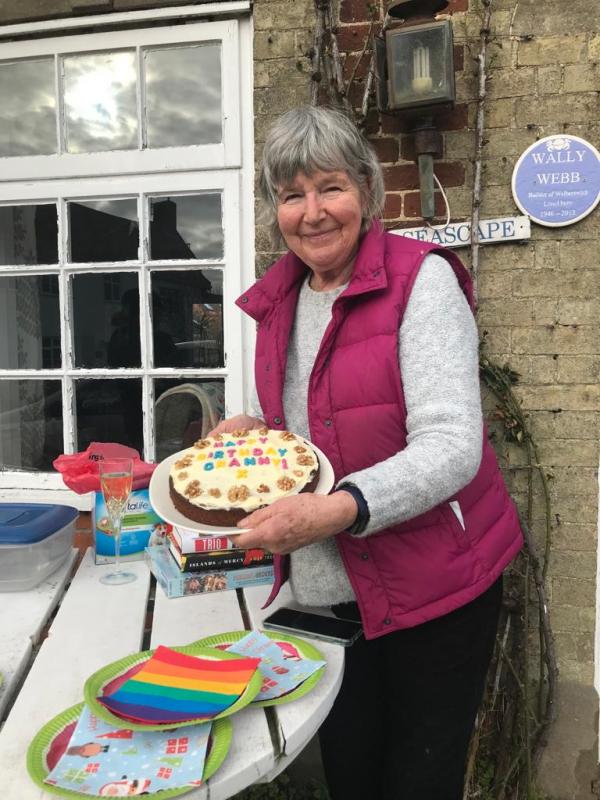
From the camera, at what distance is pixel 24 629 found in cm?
139

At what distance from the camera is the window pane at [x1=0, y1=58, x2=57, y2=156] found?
8.13 ft

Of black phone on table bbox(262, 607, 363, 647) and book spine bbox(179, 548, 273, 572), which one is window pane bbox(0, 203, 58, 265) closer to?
book spine bbox(179, 548, 273, 572)

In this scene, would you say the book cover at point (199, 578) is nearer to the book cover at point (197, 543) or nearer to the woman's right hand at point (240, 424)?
the book cover at point (197, 543)

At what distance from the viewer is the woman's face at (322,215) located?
1.40 meters

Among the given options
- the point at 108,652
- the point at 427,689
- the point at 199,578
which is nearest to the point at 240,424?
the point at 199,578

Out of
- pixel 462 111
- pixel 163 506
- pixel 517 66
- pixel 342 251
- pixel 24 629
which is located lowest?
pixel 24 629

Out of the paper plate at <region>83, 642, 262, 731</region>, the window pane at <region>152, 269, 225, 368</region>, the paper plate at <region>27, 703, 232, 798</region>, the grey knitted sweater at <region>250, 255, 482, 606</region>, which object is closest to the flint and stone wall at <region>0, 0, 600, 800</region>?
the window pane at <region>152, 269, 225, 368</region>

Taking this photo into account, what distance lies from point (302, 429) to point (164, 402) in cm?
117

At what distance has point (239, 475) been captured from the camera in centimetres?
136

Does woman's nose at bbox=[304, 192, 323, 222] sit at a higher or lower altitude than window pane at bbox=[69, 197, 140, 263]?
lower

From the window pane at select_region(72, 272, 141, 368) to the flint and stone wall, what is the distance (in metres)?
0.58

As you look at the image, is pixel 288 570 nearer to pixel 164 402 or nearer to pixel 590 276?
pixel 164 402

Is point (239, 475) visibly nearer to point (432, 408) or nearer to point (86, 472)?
point (432, 408)

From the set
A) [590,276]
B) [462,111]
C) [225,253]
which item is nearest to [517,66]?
[462,111]
